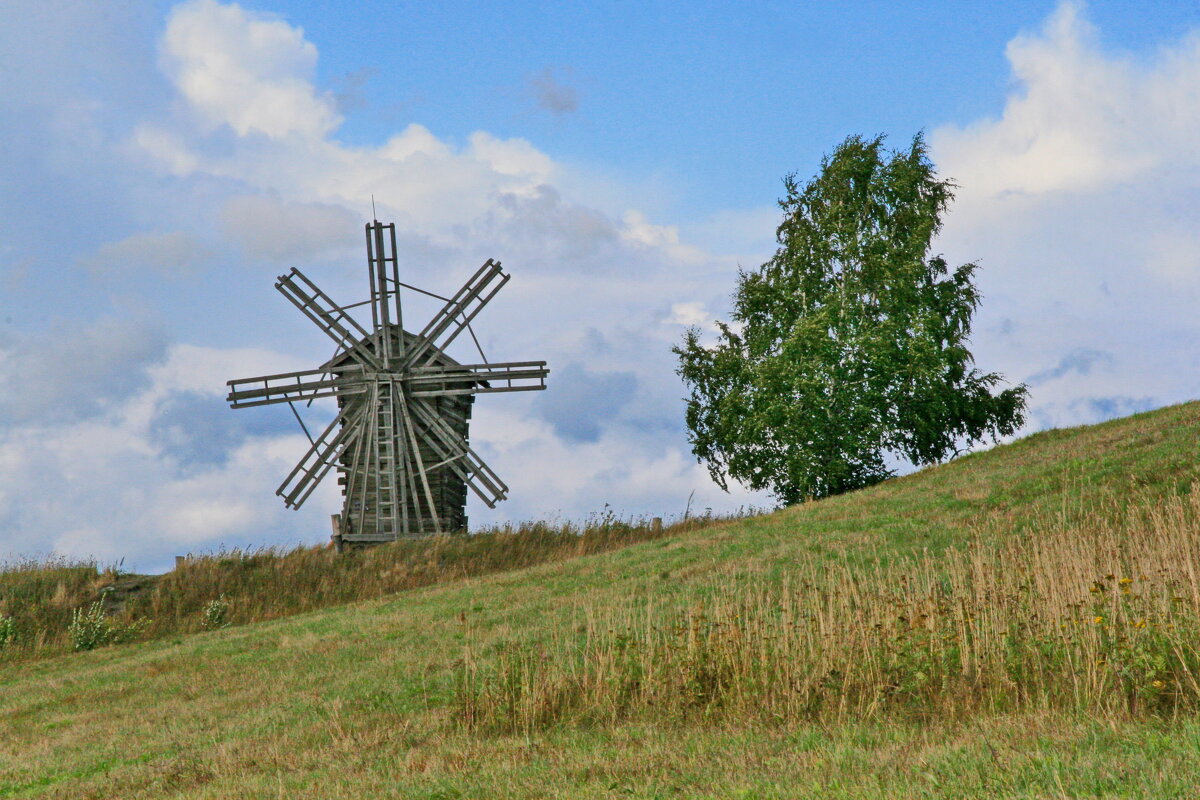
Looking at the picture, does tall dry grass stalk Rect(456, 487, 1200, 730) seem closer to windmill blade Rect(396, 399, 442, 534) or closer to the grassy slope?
the grassy slope

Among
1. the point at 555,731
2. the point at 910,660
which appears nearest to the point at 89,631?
the point at 555,731

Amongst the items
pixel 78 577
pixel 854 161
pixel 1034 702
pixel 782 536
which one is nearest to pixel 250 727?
pixel 1034 702

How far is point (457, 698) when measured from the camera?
34.4 ft

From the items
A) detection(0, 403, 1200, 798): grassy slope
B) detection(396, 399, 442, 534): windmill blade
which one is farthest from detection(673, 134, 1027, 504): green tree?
detection(396, 399, 442, 534): windmill blade

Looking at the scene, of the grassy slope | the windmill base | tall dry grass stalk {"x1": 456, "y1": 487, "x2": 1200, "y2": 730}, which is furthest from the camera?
the windmill base

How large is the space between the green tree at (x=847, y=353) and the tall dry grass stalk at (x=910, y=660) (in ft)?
57.5

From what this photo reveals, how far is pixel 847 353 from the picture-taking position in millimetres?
29156

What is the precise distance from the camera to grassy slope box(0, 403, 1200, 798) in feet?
22.3

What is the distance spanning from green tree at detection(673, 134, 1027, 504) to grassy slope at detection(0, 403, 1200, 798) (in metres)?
2.88

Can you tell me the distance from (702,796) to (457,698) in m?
4.55


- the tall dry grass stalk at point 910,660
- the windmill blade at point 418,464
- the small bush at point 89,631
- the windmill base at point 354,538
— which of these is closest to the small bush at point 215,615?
the small bush at point 89,631

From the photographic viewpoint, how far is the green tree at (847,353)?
2883 cm

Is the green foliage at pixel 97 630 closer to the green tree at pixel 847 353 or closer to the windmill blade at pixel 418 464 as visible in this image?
the windmill blade at pixel 418 464

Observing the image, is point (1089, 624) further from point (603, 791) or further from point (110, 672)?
point (110, 672)
